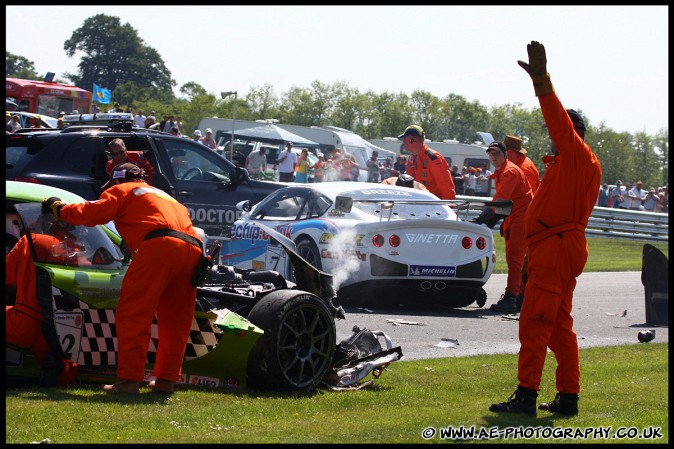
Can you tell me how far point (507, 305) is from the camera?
1317 centimetres

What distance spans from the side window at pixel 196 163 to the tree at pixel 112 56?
83.1 metres

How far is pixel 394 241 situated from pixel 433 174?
118 inches

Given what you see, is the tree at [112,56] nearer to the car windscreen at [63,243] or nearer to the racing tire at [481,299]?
the racing tire at [481,299]

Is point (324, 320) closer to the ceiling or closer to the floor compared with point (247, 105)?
closer to the floor

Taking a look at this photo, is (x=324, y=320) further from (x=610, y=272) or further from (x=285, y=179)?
(x=285, y=179)

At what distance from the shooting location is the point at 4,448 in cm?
526

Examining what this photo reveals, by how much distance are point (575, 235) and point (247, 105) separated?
8978cm

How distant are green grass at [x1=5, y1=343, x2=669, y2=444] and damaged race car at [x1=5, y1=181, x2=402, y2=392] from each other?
16 centimetres

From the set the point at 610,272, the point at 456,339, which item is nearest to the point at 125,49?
the point at 610,272

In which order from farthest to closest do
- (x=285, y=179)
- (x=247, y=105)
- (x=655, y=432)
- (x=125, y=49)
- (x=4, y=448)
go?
(x=125, y=49)
(x=247, y=105)
(x=285, y=179)
(x=655, y=432)
(x=4, y=448)

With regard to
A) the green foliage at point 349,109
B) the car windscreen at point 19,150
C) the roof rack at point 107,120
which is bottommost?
the car windscreen at point 19,150

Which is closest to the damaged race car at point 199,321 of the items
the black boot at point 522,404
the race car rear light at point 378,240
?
the black boot at point 522,404

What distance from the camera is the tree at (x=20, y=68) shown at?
421 feet

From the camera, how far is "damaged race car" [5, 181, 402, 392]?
6891 millimetres
